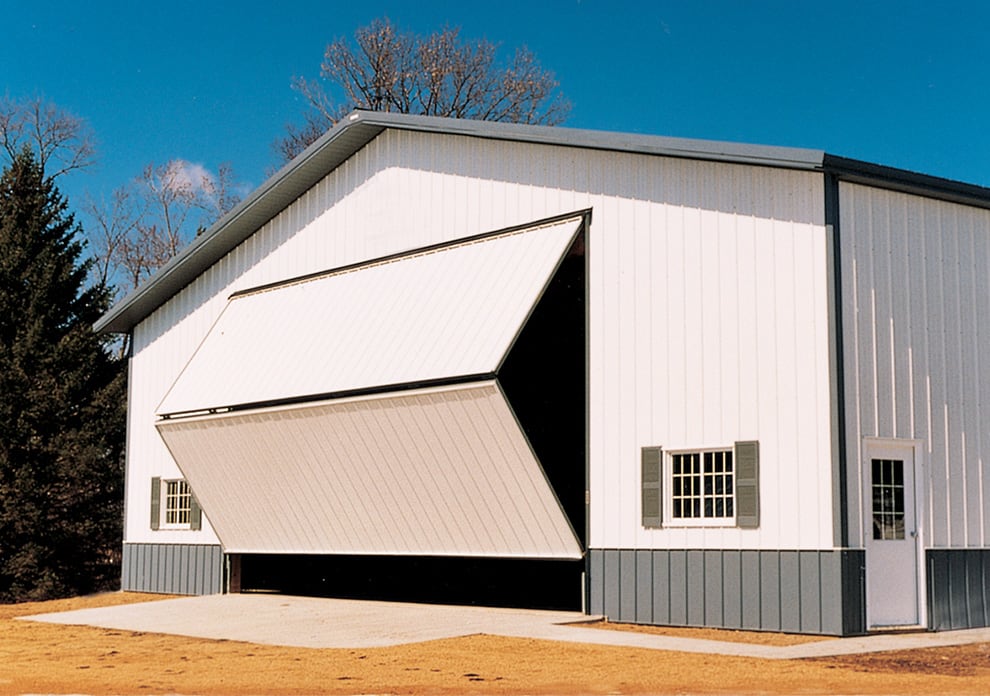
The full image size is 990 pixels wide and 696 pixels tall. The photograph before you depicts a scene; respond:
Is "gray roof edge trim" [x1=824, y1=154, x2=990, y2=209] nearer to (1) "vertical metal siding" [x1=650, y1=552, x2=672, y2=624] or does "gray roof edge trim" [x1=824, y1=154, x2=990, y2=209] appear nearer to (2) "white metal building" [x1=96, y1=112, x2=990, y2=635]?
(2) "white metal building" [x1=96, y1=112, x2=990, y2=635]

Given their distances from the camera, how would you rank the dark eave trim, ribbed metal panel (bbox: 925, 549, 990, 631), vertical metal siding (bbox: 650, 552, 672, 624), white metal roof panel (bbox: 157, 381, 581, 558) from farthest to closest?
white metal roof panel (bbox: 157, 381, 581, 558) → the dark eave trim → vertical metal siding (bbox: 650, 552, 672, 624) → ribbed metal panel (bbox: 925, 549, 990, 631)

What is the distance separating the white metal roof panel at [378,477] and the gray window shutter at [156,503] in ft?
7.64

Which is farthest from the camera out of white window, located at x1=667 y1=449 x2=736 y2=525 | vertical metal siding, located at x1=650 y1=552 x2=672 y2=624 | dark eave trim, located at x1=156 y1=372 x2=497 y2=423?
dark eave trim, located at x1=156 y1=372 x2=497 y2=423

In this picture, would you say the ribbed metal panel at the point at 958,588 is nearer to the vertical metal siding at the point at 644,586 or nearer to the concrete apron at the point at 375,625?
the concrete apron at the point at 375,625

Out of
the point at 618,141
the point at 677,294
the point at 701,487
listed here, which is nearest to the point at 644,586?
the point at 701,487

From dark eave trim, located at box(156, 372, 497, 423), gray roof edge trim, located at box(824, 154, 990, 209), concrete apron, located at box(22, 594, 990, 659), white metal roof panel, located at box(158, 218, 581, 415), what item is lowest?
concrete apron, located at box(22, 594, 990, 659)

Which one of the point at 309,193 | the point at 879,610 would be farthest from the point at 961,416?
the point at 309,193

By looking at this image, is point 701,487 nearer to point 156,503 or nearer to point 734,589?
point 734,589

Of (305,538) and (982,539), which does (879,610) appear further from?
(305,538)

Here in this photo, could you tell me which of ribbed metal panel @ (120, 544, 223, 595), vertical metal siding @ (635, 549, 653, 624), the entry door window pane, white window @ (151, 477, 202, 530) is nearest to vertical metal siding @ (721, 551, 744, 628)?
vertical metal siding @ (635, 549, 653, 624)

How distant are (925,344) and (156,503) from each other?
1477 centimetres

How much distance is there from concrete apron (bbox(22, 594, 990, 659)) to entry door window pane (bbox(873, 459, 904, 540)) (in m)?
1.19

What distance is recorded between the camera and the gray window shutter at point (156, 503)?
82.8 ft

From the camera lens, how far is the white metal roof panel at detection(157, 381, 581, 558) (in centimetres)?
1766
